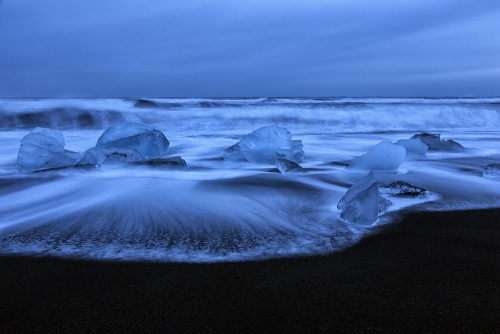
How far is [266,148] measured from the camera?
14.7 feet

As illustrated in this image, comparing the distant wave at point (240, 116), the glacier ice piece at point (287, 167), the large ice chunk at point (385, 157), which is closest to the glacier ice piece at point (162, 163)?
the glacier ice piece at point (287, 167)

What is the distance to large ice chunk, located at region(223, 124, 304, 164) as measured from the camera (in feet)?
14.6

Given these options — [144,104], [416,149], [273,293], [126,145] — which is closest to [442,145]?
[416,149]

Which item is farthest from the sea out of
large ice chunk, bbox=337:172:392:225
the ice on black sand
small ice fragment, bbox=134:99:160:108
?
small ice fragment, bbox=134:99:160:108

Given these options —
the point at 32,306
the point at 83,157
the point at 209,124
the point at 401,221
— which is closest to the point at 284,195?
the point at 401,221

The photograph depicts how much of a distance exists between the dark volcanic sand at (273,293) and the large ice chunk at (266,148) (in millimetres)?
2633

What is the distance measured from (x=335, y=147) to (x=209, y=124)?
5.30 meters

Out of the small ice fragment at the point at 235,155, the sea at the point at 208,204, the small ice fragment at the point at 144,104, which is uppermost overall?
the small ice fragment at the point at 144,104

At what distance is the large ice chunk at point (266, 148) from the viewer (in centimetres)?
444

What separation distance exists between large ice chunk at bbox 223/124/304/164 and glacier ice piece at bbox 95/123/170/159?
0.90m

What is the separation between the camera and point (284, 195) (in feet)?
9.65

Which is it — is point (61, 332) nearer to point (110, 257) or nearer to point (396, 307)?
point (110, 257)

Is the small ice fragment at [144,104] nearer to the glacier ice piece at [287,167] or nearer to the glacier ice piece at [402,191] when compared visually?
the glacier ice piece at [287,167]

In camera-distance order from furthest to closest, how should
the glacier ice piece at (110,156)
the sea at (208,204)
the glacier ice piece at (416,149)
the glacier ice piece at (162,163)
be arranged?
the glacier ice piece at (416,149) < the glacier ice piece at (110,156) < the glacier ice piece at (162,163) < the sea at (208,204)
